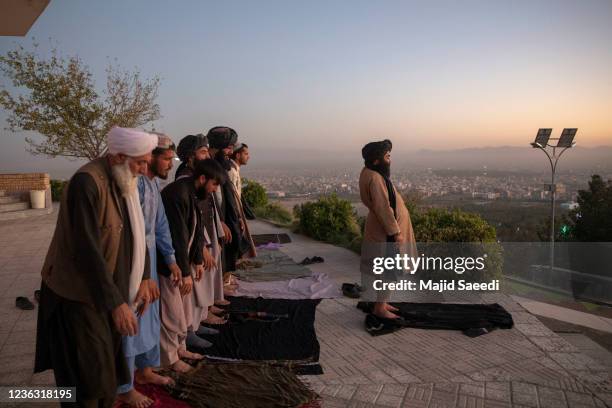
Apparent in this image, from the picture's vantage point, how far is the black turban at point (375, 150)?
4117 millimetres

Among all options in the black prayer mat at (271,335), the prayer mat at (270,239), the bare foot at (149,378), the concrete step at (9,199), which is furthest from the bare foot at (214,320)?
the concrete step at (9,199)

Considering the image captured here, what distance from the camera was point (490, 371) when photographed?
335 cm

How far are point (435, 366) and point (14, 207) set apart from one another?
1381 centimetres

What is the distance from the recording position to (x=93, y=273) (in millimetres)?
2084

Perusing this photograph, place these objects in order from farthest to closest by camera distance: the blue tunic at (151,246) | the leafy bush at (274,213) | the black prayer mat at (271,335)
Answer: the leafy bush at (274,213) < the black prayer mat at (271,335) < the blue tunic at (151,246)

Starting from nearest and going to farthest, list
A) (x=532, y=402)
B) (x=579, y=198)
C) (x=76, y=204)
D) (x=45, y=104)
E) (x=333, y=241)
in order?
(x=76, y=204) < (x=532, y=402) < (x=333, y=241) < (x=45, y=104) < (x=579, y=198)

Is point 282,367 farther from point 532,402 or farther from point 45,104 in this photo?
point 45,104

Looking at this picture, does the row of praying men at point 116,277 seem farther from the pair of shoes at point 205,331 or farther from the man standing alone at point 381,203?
the man standing alone at point 381,203

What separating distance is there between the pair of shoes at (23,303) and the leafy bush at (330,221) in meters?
5.04

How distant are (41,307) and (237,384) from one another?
139cm

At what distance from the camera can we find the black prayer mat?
11.7 ft

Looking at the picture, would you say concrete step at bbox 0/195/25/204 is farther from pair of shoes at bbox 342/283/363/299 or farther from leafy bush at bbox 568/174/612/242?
leafy bush at bbox 568/174/612/242

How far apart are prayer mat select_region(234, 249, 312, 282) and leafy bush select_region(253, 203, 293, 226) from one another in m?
4.98

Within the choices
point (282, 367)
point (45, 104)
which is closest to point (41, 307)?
point (282, 367)
